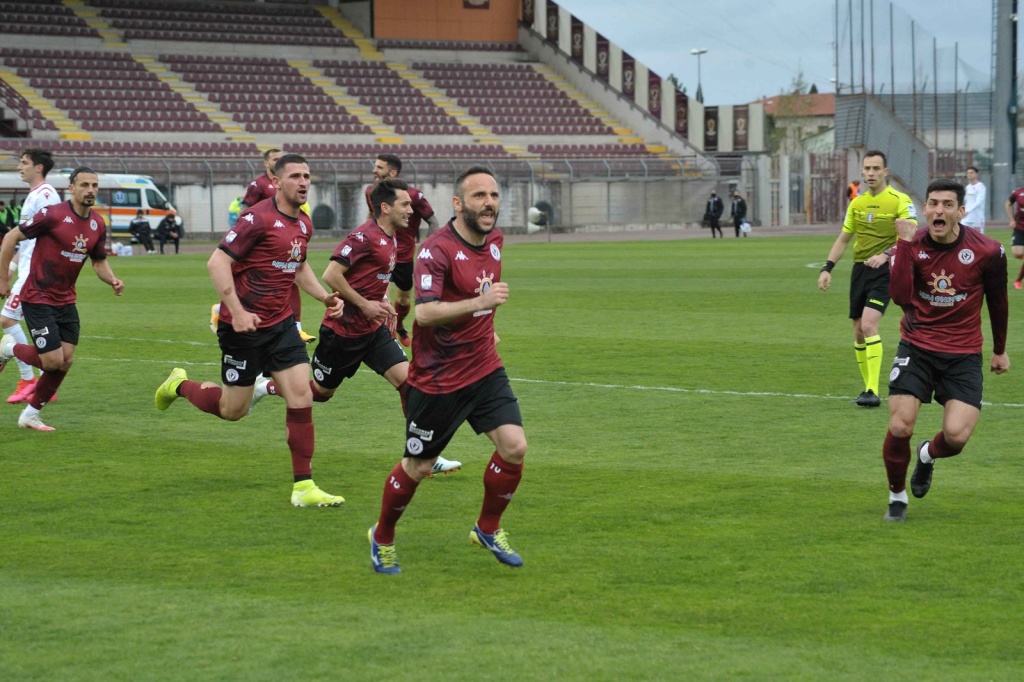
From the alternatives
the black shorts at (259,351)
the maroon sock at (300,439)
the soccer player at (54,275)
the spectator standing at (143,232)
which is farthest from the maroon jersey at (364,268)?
the spectator standing at (143,232)

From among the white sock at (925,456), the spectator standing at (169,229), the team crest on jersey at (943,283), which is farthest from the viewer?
the spectator standing at (169,229)

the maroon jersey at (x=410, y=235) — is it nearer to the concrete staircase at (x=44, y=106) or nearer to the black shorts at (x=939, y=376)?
the black shorts at (x=939, y=376)

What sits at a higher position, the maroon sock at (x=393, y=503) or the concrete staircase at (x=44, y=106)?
the concrete staircase at (x=44, y=106)

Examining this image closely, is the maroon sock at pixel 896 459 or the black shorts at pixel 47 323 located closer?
the maroon sock at pixel 896 459

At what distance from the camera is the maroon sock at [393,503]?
20.7ft

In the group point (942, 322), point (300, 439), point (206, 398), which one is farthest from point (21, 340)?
point (942, 322)

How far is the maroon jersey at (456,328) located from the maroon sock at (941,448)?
2.64m

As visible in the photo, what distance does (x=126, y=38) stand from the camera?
54562mm

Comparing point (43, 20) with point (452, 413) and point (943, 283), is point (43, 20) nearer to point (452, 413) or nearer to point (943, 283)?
point (943, 283)

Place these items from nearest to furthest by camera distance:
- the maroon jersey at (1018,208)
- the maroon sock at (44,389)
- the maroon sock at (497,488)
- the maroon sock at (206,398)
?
the maroon sock at (497,488), the maroon sock at (206,398), the maroon sock at (44,389), the maroon jersey at (1018,208)

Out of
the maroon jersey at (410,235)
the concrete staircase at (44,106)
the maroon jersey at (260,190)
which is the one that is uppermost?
the concrete staircase at (44,106)

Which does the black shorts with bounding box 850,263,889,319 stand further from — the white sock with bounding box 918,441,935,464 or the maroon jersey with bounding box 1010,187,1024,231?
the maroon jersey with bounding box 1010,187,1024,231

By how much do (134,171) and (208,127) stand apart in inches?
262

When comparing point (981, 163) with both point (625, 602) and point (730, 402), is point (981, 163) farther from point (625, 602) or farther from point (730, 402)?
point (625, 602)
